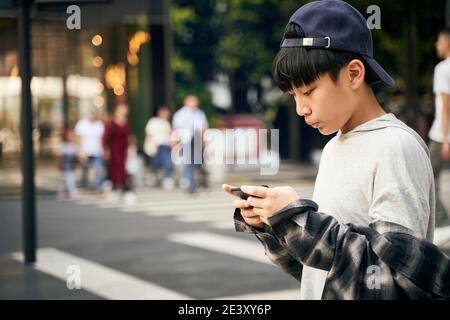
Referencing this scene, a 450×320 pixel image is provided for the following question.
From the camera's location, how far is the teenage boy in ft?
4.50

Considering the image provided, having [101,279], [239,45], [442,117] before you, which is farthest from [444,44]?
[239,45]

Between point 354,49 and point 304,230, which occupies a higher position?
point 354,49

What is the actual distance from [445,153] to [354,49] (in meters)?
5.74

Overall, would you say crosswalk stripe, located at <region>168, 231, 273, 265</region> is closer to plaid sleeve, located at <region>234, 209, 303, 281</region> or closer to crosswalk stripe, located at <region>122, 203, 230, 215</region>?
crosswalk stripe, located at <region>122, 203, 230, 215</region>

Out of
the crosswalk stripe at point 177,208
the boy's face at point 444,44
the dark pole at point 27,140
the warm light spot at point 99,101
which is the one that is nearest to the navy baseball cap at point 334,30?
the dark pole at point 27,140

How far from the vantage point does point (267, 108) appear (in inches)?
1006

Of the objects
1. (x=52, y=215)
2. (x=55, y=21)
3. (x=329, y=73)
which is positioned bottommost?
(x=52, y=215)

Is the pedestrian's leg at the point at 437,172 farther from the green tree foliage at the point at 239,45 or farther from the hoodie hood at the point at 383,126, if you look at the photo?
the green tree foliage at the point at 239,45

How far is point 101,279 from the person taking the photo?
6.10 meters

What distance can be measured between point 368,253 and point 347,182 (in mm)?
199

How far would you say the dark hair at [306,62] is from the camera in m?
1.46

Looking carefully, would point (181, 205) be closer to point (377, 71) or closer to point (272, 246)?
point (272, 246)
